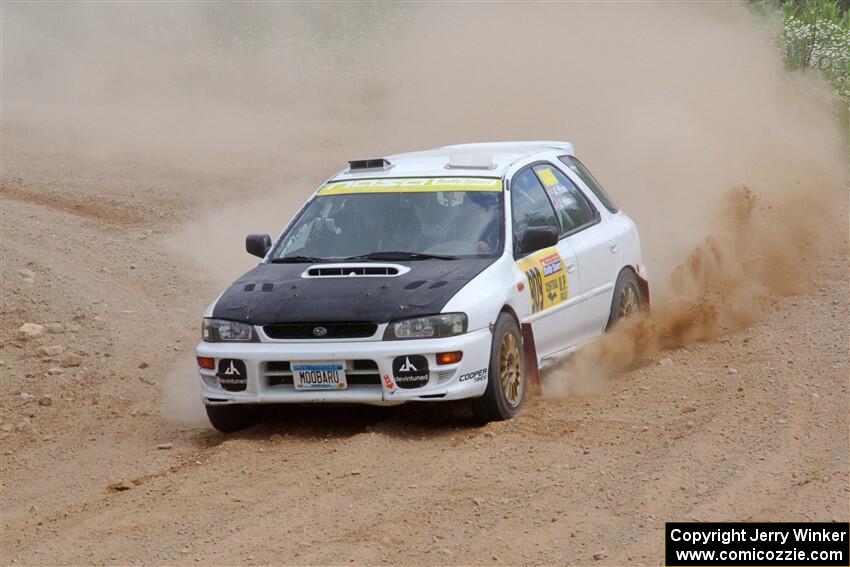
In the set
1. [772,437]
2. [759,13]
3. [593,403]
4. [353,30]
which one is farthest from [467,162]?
[353,30]

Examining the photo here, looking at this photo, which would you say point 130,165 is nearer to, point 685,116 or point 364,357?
point 685,116

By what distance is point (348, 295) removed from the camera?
858 centimetres

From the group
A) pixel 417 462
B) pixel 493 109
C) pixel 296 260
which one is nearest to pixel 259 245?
pixel 296 260

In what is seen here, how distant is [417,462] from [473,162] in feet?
8.82

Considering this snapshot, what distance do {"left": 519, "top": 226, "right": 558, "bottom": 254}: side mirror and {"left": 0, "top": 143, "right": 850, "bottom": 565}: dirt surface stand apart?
959 mm

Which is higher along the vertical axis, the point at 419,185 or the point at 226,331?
the point at 419,185

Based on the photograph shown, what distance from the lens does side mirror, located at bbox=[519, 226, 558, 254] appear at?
921 cm

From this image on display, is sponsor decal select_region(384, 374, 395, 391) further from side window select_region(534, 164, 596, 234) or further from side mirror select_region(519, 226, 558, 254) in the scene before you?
side window select_region(534, 164, 596, 234)

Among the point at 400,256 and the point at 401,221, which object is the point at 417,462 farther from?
the point at 401,221

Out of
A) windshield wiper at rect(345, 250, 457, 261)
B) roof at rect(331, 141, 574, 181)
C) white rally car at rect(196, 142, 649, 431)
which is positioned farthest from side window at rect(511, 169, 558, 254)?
windshield wiper at rect(345, 250, 457, 261)

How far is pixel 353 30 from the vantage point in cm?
3050

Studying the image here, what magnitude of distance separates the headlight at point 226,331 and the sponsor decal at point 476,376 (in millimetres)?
1238

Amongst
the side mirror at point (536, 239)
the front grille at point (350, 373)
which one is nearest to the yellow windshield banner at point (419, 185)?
the side mirror at point (536, 239)

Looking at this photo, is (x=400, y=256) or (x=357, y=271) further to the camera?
(x=400, y=256)
